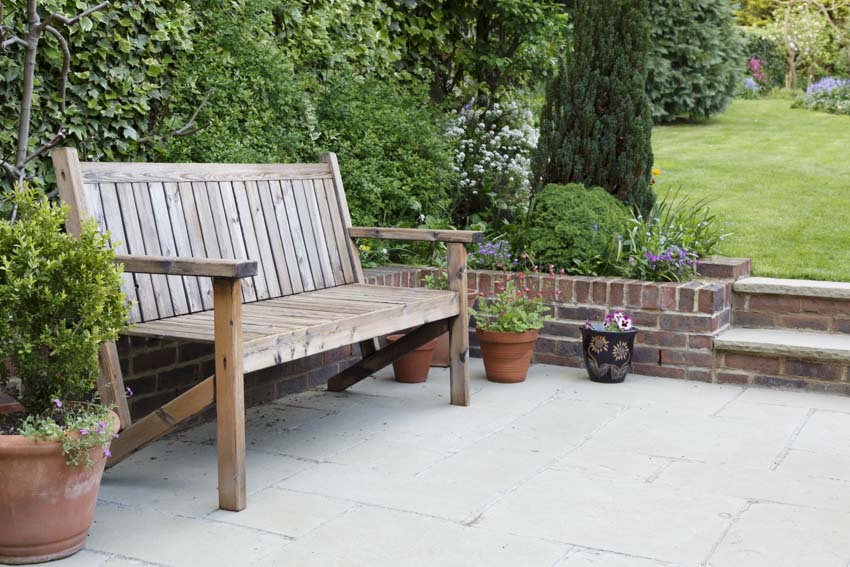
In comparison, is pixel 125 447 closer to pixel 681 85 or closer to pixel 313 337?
pixel 313 337

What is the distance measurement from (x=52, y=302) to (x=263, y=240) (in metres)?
1.44

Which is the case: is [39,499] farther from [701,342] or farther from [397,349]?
[701,342]

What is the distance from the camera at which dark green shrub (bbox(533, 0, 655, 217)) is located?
5.74m

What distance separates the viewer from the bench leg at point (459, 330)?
429 cm

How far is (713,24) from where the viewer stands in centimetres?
1217

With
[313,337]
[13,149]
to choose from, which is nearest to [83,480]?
[313,337]

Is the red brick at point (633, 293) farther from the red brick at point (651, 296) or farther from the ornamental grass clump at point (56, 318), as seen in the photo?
the ornamental grass clump at point (56, 318)

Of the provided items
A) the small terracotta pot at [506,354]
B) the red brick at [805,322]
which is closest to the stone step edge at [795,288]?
the red brick at [805,322]

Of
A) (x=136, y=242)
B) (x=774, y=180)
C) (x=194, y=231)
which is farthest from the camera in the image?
(x=774, y=180)

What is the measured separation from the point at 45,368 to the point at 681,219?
155 inches

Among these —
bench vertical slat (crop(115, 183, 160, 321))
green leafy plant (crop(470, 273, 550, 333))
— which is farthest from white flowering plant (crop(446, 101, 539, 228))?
bench vertical slat (crop(115, 183, 160, 321))

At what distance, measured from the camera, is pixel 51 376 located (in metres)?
2.76

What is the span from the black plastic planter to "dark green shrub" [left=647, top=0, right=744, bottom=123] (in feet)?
24.8

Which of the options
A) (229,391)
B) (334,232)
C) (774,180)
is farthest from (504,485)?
(774,180)
